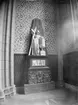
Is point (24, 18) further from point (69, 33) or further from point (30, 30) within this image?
point (69, 33)

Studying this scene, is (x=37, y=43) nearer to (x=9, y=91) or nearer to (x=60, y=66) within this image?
(x=60, y=66)

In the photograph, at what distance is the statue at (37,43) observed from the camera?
15.0 feet

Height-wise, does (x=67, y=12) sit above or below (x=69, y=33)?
above

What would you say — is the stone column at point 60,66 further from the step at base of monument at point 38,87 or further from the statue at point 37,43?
the statue at point 37,43

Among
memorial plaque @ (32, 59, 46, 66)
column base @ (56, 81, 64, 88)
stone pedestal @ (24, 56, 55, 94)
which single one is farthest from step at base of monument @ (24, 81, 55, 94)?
memorial plaque @ (32, 59, 46, 66)

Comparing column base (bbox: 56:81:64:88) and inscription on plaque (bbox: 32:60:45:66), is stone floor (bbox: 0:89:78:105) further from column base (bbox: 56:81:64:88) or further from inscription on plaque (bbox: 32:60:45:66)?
column base (bbox: 56:81:64:88)

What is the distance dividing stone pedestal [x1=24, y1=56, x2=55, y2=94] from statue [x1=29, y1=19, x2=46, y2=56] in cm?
18

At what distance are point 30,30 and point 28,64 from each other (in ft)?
4.24

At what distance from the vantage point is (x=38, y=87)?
14.5ft

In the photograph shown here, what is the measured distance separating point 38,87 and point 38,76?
364 millimetres

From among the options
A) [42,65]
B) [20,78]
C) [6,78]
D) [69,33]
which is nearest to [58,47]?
[69,33]

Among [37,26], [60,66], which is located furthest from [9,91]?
[37,26]

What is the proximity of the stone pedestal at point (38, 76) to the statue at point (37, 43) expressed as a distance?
0.18 meters

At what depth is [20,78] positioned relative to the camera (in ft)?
15.4
